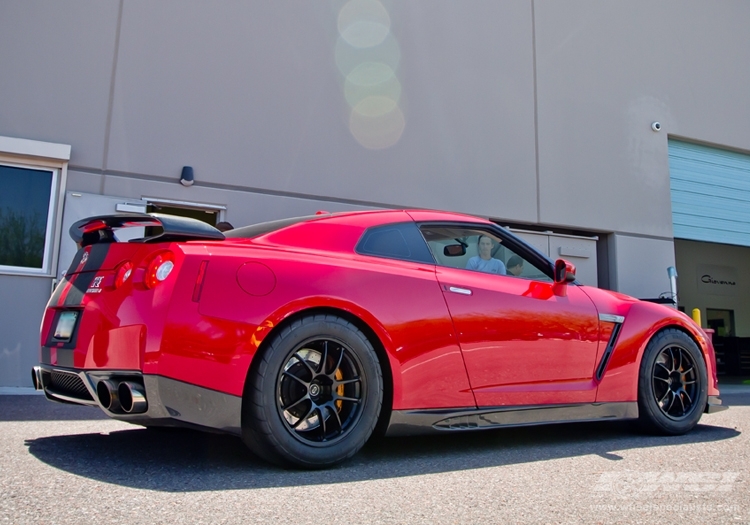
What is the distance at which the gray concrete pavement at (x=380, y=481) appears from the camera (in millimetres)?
2303

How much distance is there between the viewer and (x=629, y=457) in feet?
11.7

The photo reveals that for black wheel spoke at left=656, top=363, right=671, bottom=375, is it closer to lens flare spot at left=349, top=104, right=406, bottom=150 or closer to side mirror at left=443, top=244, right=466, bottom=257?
side mirror at left=443, top=244, right=466, bottom=257

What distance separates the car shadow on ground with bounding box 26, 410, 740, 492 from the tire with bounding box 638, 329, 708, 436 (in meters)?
0.11

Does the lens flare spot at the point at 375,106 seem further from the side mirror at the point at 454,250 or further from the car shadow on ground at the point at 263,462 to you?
the car shadow on ground at the point at 263,462

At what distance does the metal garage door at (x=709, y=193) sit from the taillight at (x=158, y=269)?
11.8 metres

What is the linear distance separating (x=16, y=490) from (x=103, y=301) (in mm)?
873

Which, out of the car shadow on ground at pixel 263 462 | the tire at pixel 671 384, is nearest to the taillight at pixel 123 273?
the car shadow on ground at pixel 263 462

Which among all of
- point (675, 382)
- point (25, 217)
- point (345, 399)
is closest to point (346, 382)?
point (345, 399)

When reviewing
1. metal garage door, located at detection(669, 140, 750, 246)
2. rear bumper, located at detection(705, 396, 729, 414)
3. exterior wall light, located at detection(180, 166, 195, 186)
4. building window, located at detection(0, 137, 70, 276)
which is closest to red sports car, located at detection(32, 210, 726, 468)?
rear bumper, located at detection(705, 396, 729, 414)

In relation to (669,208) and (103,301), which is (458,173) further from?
(103,301)

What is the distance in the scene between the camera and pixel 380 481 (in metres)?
2.85

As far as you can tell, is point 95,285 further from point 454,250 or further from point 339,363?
point 454,250

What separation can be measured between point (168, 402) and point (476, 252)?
84.7 inches

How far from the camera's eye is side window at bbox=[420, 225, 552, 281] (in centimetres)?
388
